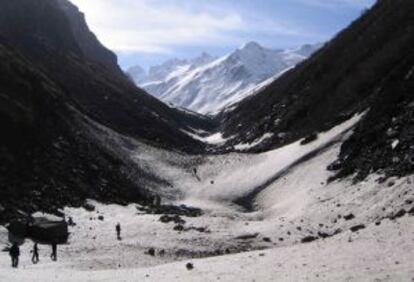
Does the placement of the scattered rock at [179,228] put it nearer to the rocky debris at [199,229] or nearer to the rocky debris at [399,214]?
the rocky debris at [199,229]

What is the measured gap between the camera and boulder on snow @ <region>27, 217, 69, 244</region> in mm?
46969

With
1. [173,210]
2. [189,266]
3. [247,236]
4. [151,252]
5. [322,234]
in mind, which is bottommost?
[189,266]

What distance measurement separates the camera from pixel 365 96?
7719cm

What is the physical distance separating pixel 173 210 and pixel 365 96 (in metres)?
27.5

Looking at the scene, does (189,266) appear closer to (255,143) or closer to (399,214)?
(399,214)

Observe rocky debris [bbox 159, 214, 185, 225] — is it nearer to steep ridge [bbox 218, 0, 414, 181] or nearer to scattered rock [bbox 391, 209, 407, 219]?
steep ridge [bbox 218, 0, 414, 181]

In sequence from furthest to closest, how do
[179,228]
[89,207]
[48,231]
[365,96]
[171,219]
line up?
[365,96] < [89,207] < [171,219] < [179,228] < [48,231]

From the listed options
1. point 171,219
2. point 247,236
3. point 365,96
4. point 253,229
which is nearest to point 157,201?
point 171,219

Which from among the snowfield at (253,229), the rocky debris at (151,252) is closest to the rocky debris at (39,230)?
the snowfield at (253,229)

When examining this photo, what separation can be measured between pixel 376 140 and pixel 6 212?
101 ft

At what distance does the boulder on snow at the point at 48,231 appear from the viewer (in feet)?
154

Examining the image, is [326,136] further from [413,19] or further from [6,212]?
[6,212]

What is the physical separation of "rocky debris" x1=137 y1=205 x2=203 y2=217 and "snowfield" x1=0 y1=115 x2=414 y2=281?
1019 mm

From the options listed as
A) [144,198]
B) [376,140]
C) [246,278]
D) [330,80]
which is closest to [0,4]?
[330,80]
